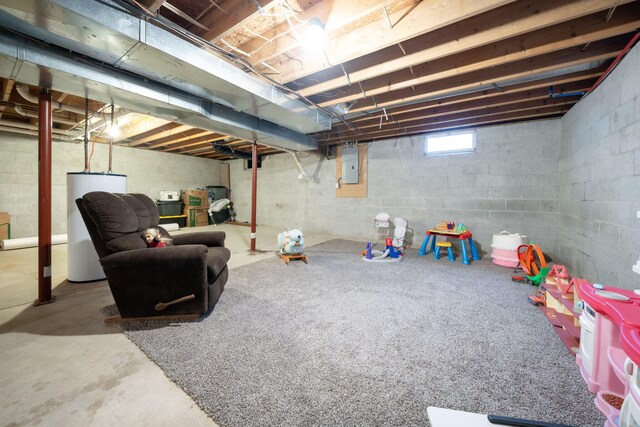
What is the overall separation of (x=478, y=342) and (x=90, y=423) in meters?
2.10

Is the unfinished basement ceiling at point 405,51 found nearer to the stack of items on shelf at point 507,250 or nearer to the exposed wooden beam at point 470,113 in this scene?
the exposed wooden beam at point 470,113

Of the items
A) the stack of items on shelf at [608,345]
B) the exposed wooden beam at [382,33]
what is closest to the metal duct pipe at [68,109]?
the exposed wooden beam at [382,33]

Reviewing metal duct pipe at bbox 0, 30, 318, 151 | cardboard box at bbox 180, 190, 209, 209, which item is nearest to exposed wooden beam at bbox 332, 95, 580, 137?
metal duct pipe at bbox 0, 30, 318, 151

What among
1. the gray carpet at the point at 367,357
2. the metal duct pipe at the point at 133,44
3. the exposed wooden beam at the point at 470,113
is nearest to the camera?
the gray carpet at the point at 367,357

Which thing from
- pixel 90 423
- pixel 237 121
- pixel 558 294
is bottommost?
pixel 90 423

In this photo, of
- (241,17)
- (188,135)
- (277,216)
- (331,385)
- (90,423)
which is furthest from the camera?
(277,216)

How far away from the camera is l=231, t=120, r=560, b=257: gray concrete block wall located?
3.86 metres

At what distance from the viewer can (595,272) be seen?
98.2 inches

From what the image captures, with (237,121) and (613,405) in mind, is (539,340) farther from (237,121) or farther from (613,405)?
(237,121)

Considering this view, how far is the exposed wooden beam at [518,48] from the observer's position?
1.84 metres

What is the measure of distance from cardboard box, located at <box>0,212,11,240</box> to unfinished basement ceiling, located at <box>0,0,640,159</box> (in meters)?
2.04

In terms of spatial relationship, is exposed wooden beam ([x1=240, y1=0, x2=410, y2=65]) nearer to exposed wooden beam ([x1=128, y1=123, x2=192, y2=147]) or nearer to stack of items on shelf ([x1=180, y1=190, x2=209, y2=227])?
exposed wooden beam ([x1=128, y1=123, x2=192, y2=147])

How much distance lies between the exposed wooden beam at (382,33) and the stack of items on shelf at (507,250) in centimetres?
301

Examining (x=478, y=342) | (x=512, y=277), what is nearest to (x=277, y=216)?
(x=512, y=277)
